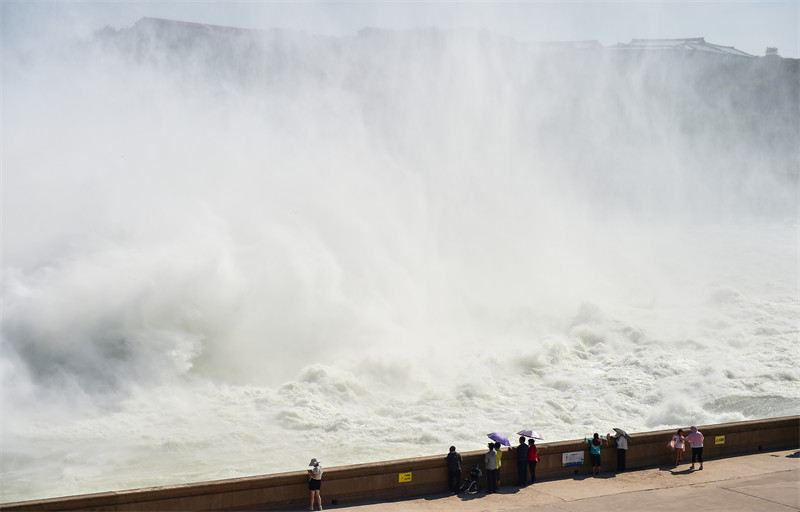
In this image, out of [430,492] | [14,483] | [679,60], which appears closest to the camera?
[430,492]

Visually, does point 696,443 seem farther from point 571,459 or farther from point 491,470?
point 491,470

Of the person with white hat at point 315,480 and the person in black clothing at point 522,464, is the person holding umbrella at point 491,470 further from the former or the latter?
the person with white hat at point 315,480

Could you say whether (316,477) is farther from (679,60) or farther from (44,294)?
(679,60)

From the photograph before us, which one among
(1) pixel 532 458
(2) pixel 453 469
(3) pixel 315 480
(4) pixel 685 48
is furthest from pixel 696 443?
(4) pixel 685 48

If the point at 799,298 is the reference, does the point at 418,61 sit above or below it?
above

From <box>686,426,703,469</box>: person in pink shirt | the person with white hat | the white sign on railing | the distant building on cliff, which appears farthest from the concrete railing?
the distant building on cliff

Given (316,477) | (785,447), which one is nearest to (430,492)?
(316,477)

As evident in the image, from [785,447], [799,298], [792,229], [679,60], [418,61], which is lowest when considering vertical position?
[785,447]
